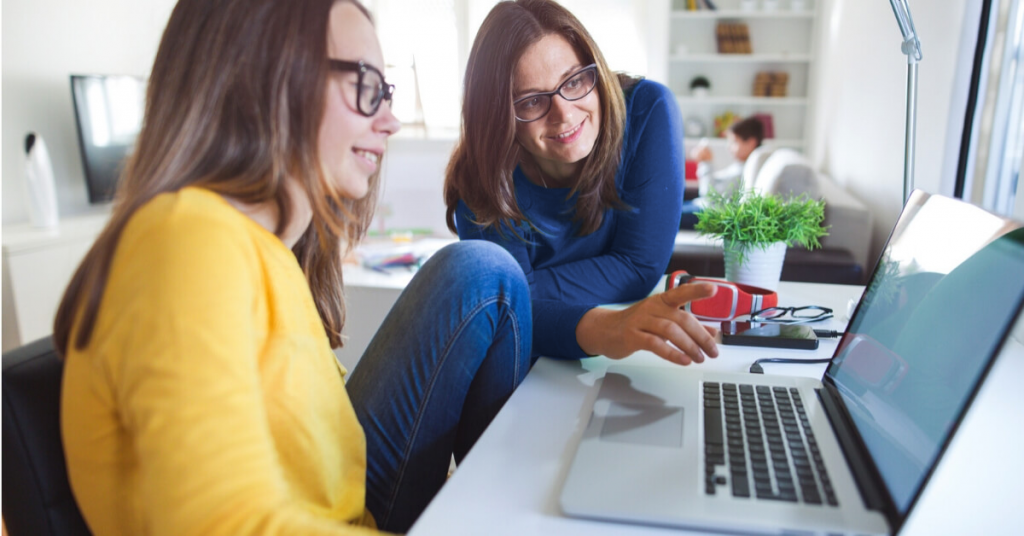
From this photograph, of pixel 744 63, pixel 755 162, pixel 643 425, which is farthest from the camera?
pixel 744 63

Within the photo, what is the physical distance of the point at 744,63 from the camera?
5.62 m


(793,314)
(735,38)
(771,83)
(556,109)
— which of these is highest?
(735,38)

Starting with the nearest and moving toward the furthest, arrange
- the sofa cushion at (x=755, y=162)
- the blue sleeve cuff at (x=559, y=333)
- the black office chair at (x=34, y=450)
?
the black office chair at (x=34, y=450), the blue sleeve cuff at (x=559, y=333), the sofa cushion at (x=755, y=162)

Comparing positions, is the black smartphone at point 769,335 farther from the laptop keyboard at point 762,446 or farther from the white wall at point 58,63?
the white wall at point 58,63

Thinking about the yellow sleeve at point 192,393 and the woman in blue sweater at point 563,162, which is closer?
the yellow sleeve at point 192,393

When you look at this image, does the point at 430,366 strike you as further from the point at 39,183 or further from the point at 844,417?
the point at 39,183

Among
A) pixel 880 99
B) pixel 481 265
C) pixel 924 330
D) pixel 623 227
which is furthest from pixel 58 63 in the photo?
pixel 924 330

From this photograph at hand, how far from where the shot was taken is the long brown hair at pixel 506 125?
1.22 meters

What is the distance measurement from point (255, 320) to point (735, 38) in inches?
220

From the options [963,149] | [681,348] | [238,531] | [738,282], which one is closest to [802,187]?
[963,149]

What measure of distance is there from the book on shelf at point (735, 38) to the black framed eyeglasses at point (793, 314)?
4.80 metres

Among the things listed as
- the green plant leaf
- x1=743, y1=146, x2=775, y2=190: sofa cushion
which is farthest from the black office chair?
x1=743, y1=146, x2=775, y2=190: sofa cushion

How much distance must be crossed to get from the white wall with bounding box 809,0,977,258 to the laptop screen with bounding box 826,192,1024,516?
4.62 feet

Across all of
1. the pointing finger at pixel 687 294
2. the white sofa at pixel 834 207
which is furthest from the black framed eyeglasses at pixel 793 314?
the white sofa at pixel 834 207
